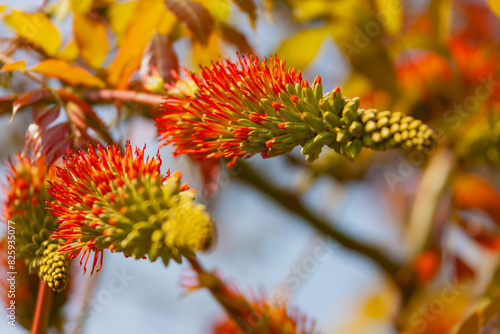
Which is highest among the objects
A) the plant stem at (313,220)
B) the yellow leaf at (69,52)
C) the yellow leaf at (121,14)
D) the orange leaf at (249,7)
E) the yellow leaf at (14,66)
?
the orange leaf at (249,7)

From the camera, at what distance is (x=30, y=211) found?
38.3 inches

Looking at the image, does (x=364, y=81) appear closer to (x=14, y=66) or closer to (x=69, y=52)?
(x=69, y=52)

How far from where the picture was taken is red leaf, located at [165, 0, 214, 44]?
1107mm

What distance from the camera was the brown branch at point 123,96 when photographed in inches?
41.1

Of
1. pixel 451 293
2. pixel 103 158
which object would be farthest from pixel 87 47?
pixel 451 293

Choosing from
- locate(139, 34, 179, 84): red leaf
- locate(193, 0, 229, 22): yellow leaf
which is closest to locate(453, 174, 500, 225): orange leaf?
locate(193, 0, 229, 22): yellow leaf

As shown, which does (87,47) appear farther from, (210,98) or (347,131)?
(347,131)

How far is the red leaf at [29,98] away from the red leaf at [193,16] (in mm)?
275

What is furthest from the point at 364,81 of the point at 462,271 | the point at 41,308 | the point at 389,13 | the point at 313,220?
the point at 41,308

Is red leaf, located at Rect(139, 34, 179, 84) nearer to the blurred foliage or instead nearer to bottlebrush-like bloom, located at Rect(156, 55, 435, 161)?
the blurred foliage

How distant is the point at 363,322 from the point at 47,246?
2.06 meters

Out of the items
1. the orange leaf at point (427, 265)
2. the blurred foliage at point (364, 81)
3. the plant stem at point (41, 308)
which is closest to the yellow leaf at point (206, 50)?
the blurred foliage at point (364, 81)

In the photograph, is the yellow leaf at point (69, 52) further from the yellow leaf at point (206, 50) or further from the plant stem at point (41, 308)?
the plant stem at point (41, 308)

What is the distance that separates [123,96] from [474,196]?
1.36 metres
